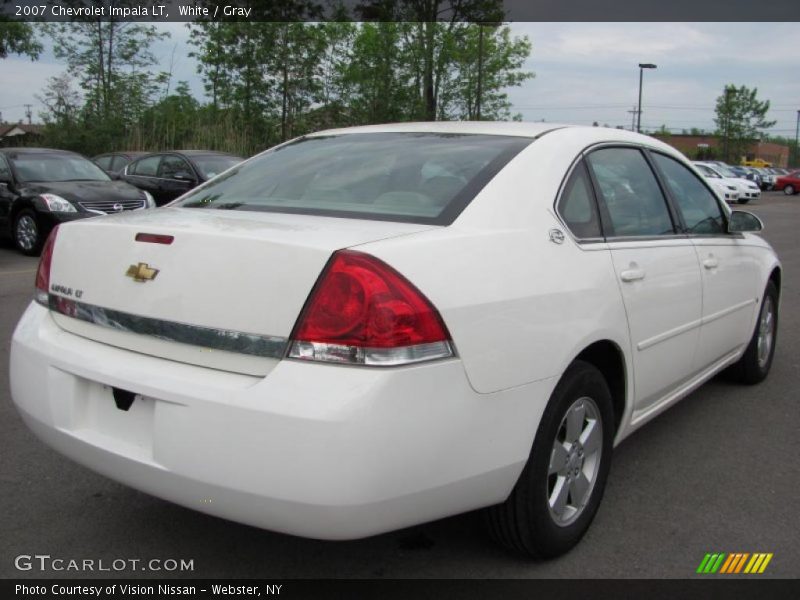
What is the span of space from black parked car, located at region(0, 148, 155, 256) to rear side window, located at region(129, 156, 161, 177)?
236 cm

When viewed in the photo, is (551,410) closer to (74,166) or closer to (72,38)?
(74,166)

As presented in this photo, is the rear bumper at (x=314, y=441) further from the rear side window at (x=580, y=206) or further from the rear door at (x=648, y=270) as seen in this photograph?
the rear door at (x=648, y=270)

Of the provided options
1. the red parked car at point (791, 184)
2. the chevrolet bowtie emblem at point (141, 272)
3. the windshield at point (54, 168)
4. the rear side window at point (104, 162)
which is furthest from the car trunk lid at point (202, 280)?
the red parked car at point (791, 184)

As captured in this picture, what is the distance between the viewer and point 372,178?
3098 mm

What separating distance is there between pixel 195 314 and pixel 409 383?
691 millimetres

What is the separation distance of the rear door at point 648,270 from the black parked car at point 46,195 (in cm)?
918

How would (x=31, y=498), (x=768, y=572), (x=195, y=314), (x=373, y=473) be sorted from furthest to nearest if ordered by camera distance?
(x=31, y=498) < (x=768, y=572) < (x=195, y=314) < (x=373, y=473)

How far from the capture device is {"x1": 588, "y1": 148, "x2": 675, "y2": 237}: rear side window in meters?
3.29

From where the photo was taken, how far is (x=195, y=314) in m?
2.35

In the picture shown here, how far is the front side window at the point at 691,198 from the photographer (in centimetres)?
395

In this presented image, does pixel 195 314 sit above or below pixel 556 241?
below

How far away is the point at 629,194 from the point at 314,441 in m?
2.08

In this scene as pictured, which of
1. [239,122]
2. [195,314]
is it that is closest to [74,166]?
[195,314]

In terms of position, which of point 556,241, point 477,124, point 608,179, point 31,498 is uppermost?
point 477,124
